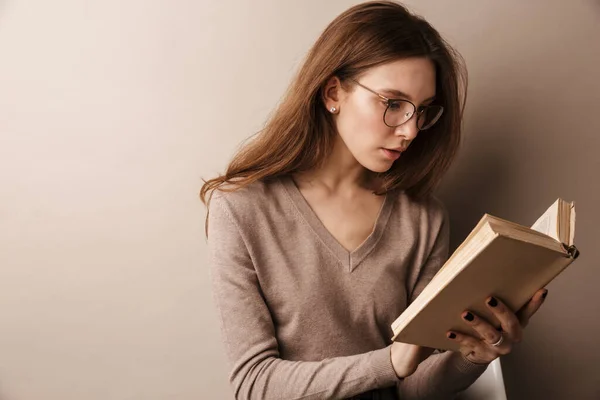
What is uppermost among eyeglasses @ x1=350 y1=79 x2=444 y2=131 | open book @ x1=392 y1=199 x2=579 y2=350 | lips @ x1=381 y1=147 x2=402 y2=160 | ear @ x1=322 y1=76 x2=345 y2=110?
ear @ x1=322 y1=76 x2=345 y2=110

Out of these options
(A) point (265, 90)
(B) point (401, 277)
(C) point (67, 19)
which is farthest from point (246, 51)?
(B) point (401, 277)

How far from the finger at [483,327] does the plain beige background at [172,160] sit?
0.68 metres

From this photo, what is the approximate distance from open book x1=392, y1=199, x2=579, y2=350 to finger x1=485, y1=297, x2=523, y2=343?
1 cm

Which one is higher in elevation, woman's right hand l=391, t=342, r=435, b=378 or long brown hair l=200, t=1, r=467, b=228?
long brown hair l=200, t=1, r=467, b=228

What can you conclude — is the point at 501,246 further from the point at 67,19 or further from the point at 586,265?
the point at 67,19

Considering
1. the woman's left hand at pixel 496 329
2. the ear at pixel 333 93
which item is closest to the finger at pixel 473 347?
the woman's left hand at pixel 496 329

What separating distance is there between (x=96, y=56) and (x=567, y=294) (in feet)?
4.49

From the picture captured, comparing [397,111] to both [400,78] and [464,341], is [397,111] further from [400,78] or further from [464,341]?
[464,341]

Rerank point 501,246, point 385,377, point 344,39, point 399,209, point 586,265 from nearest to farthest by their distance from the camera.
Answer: point 501,246 < point 385,377 < point 344,39 < point 399,209 < point 586,265

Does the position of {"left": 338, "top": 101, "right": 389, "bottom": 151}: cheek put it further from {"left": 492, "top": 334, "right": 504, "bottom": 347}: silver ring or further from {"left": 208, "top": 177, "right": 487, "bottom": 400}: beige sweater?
{"left": 492, "top": 334, "right": 504, "bottom": 347}: silver ring

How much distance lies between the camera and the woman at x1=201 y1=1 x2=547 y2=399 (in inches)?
51.3

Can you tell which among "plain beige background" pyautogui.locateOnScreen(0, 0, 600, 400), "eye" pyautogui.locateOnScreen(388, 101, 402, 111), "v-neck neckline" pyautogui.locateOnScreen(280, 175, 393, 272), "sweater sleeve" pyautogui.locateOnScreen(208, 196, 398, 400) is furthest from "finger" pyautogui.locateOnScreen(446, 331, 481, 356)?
"plain beige background" pyautogui.locateOnScreen(0, 0, 600, 400)

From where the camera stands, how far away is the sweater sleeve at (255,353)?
4.02ft

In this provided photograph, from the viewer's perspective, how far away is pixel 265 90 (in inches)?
63.4
